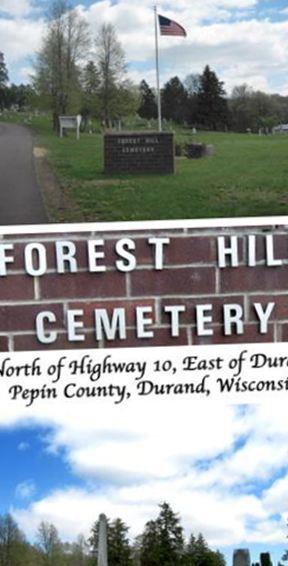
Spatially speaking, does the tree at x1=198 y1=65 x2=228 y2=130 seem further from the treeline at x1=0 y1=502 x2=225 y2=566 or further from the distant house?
the treeline at x1=0 y1=502 x2=225 y2=566

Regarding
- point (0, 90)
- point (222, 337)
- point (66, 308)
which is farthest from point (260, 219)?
point (0, 90)

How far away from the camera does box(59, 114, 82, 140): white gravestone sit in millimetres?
4156

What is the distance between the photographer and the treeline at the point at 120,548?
371cm

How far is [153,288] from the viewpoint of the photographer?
4176mm

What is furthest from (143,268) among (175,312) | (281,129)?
(281,129)

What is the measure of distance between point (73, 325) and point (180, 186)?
58cm

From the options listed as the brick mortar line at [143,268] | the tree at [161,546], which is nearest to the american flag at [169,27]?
the brick mortar line at [143,268]

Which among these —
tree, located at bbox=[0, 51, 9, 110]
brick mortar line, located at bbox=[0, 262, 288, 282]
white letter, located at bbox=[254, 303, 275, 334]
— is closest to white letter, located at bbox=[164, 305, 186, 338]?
brick mortar line, located at bbox=[0, 262, 288, 282]

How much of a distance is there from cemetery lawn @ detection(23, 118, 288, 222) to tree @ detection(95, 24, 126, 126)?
0.09 metres

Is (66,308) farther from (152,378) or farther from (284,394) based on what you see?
(284,394)

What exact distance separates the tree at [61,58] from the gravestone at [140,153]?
7.4 inches

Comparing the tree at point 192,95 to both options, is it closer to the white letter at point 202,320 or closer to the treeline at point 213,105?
the treeline at point 213,105

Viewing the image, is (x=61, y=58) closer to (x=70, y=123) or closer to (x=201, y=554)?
(x=70, y=123)

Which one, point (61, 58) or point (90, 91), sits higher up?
point (61, 58)
